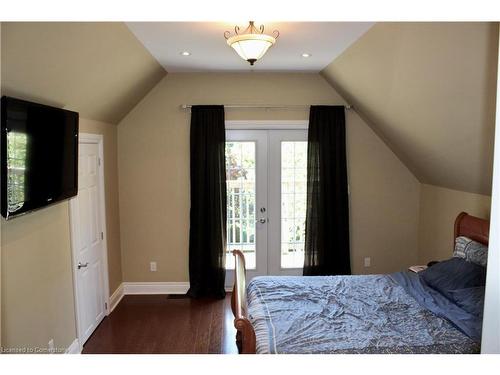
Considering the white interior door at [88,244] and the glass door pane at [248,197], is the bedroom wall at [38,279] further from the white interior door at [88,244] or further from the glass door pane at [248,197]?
the glass door pane at [248,197]

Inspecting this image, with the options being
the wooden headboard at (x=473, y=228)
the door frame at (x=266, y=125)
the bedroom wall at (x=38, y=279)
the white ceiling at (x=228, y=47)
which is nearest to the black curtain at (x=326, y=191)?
the door frame at (x=266, y=125)

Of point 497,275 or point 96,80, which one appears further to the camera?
point 96,80

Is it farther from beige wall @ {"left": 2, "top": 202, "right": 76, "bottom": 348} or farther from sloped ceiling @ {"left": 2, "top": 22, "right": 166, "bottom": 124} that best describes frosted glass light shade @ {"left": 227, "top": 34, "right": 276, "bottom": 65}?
beige wall @ {"left": 2, "top": 202, "right": 76, "bottom": 348}

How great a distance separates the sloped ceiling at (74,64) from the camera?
1.79m

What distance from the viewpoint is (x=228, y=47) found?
314cm

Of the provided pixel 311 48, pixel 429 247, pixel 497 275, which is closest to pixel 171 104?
pixel 311 48

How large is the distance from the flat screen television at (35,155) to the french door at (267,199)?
2.15 metres

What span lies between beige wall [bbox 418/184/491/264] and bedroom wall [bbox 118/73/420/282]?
0.15 metres

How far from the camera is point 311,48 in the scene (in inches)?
126

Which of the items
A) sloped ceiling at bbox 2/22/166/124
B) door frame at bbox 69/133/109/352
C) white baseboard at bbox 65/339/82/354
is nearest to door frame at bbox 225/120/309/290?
sloped ceiling at bbox 2/22/166/124

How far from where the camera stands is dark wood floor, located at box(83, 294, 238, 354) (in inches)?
130

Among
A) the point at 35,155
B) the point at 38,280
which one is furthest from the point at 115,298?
the point at 35,155

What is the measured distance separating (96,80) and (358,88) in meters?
2.44
